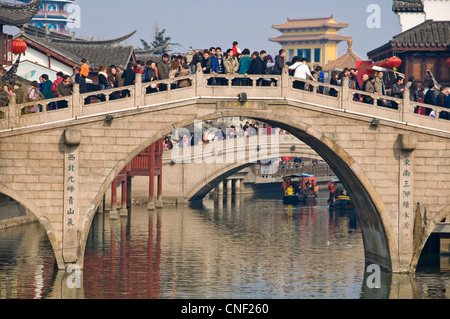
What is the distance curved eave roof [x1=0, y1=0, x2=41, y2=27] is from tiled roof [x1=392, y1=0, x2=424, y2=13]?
65.9 ft

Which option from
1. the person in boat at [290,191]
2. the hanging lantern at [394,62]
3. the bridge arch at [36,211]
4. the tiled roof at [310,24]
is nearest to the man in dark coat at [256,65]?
the bridge arch at [36,211]

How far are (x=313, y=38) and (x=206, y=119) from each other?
329 ft

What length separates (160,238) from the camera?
144 ft

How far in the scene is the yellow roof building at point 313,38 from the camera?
12707 centimetres

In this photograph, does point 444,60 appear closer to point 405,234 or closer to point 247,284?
point 405,234

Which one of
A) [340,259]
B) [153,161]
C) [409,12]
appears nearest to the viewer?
[340,259]

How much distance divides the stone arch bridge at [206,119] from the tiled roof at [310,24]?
98.3m

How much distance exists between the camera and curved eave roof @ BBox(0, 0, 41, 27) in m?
40.6

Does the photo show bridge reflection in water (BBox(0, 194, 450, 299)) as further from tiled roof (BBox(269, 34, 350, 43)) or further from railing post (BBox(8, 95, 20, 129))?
tiled roof (BBox(269, 34, 350, 43))

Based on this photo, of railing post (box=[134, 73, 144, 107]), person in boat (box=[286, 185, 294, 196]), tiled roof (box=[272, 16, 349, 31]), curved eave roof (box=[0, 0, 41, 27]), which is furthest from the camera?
tiled roof (box=[272, 16, 349, 31])

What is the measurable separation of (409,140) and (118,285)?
11.7 meters

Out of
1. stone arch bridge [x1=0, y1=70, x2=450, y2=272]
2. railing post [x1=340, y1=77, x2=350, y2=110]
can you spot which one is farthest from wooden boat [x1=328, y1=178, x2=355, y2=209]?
railing post [x1=340, y1=77, x2=350, y2=110]
